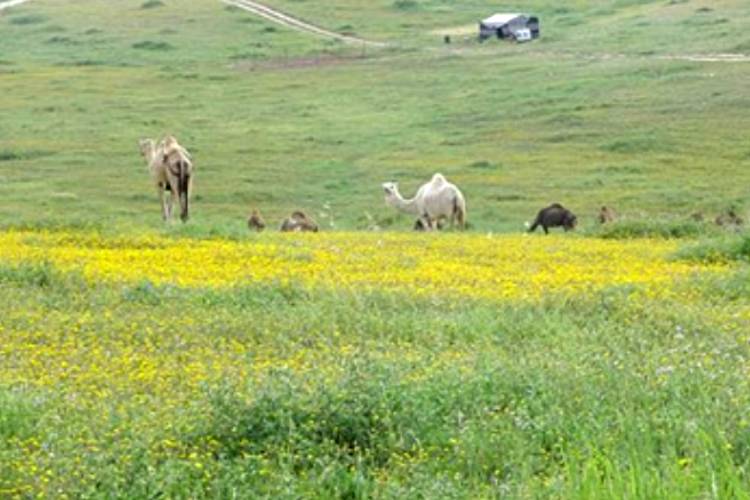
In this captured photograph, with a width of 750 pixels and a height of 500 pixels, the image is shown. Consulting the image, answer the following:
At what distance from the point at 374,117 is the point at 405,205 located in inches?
814

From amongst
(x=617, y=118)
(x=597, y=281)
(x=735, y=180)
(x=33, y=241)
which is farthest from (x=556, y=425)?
(x=617, y=118)

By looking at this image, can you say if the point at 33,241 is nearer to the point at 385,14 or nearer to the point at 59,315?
the point at 59,315

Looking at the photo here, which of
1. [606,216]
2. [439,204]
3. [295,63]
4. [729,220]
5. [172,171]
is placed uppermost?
[172,171]

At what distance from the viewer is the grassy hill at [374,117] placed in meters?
37.0

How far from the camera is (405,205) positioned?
110ft

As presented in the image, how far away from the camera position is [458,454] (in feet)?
31.3

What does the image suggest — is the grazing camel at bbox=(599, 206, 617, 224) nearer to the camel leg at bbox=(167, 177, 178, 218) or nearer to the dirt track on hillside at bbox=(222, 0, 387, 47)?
the camel leg at bbox=(167, 177, 178, 218)

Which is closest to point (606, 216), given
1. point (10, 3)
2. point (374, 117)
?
point (374, 117)

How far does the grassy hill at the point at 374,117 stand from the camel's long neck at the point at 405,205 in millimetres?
456

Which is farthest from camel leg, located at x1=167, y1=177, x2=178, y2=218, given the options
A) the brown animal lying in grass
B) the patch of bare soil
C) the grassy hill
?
the patch of bare soil

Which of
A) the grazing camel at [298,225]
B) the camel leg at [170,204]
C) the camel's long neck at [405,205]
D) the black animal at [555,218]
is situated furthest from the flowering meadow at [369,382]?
the camel's long neck at [405,205]

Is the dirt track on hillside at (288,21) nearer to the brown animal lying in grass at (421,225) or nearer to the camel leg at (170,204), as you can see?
the brown animal lying in grass at (421,225)

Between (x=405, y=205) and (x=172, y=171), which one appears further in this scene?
(x=405, y=205)

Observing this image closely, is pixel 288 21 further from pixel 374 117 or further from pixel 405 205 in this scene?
pixel 405 205
